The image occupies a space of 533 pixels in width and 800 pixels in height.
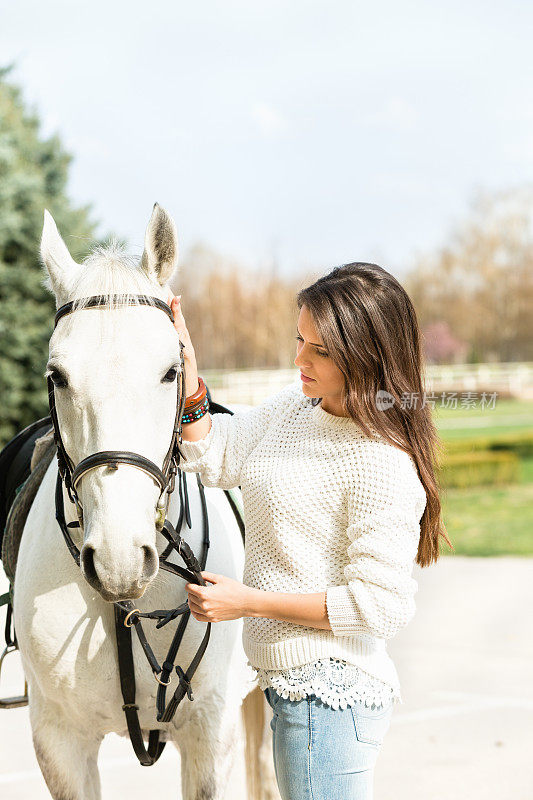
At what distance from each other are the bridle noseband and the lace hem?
1.36 feet

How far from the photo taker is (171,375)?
1.71 meters

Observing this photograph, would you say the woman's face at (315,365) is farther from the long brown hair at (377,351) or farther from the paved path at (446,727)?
the paved path at (446,727)

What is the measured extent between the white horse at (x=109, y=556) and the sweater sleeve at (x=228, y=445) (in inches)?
7.5

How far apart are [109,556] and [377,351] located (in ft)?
2.19

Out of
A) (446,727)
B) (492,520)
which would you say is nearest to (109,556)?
(446,727)

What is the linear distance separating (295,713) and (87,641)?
23.9 inches

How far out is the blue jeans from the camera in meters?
1.61

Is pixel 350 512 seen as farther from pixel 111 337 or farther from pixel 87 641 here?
pixel 87 641

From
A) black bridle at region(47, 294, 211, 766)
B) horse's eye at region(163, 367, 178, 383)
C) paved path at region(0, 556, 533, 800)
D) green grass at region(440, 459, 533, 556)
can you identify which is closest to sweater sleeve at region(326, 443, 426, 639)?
black bridle at region(47, 294, 211, 766)

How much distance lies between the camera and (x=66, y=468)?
5.73 ft

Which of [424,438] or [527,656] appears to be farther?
[527,656]

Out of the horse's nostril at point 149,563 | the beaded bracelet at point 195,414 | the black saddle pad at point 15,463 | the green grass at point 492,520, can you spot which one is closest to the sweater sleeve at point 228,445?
the beaded bracelet at point 195,414

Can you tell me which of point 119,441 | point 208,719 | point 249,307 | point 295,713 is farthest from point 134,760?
point 249,307

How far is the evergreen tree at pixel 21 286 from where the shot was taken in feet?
45.8
